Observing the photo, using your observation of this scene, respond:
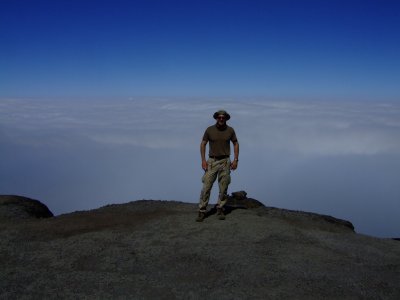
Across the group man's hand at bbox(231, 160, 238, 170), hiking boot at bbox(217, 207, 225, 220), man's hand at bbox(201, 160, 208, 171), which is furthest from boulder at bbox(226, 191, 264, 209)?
man's hand at bbox(201, 160, 208, 171)

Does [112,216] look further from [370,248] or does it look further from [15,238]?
[370,248]

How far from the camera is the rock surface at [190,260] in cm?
678

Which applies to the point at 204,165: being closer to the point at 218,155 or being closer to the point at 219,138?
the point at 218,155

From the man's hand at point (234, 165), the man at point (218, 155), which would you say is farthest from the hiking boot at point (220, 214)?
the man's hand at point (234, 165)

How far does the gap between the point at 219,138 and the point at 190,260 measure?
13.1ft

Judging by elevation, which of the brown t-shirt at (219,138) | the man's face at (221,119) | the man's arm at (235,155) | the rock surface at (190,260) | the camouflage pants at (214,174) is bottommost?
the rock surface at (190,260)

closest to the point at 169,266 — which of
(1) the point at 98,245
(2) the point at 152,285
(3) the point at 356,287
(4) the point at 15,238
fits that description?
(2) the point at 152,285

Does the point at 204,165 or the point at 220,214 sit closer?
the point at 204,165

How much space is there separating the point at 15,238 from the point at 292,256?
756 cm

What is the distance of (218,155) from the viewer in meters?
10.9

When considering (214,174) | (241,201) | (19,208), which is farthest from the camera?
(241,201)

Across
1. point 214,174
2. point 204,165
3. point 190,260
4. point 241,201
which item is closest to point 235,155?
point 214,174

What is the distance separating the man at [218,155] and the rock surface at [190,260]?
45.1 inches

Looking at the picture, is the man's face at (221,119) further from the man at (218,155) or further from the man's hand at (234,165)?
the man's hand at (234,165)
